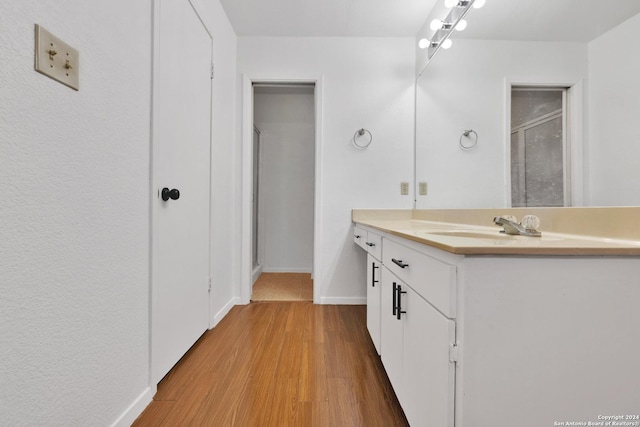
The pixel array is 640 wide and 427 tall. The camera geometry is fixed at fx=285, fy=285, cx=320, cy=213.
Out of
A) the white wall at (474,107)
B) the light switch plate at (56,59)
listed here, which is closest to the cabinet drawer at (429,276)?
the white wall at (474,107)

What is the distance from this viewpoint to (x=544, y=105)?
3.86 feet

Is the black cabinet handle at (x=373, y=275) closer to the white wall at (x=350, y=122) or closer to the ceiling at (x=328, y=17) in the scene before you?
the white wall at (x=350, y=122)

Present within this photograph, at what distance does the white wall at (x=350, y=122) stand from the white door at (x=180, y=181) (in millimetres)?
871

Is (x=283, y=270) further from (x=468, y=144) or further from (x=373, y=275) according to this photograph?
(x=468, y=144)

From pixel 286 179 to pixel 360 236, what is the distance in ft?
6.14

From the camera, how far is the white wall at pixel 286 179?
3.75m

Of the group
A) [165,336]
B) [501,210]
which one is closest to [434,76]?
[501,210]

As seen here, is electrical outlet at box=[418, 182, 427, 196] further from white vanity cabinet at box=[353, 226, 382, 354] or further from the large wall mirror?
white vanity cabinet at box=[353, 226, 382, 354]

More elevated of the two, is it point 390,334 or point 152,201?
point 152,201

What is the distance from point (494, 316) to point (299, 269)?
324cm

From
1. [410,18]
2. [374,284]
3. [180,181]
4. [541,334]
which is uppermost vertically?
[410,18]

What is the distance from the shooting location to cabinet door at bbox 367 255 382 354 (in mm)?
1500

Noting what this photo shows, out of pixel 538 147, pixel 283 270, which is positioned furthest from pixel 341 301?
pixel 538 147

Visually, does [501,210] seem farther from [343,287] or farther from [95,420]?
[95,420]
